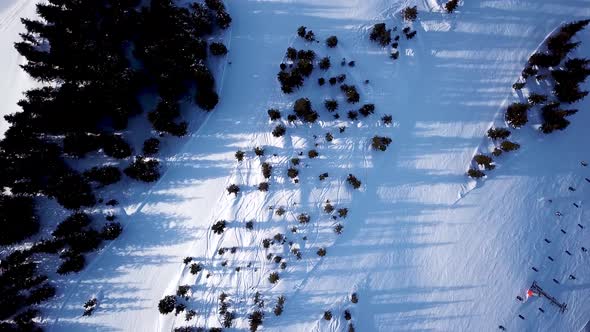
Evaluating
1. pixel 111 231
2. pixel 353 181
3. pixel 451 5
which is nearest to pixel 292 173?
pixel 353 181

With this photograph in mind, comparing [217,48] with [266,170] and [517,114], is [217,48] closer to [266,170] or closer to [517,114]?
[266,170]

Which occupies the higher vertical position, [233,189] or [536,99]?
[536,99]

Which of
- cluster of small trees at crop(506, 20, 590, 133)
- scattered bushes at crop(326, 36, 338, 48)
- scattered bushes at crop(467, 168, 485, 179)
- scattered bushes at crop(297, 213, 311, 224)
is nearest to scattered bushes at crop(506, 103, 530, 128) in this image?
cluster of small trees at crop(506, 20, 590, 133)

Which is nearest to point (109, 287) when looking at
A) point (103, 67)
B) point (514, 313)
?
point (103, 67)

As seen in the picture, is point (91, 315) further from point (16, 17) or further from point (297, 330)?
point (16, 17)

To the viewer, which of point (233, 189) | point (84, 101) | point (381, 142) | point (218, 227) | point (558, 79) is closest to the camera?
point (84, 101)

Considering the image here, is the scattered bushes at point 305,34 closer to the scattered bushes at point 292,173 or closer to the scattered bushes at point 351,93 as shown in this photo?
the scattered bushes at point 351,93
